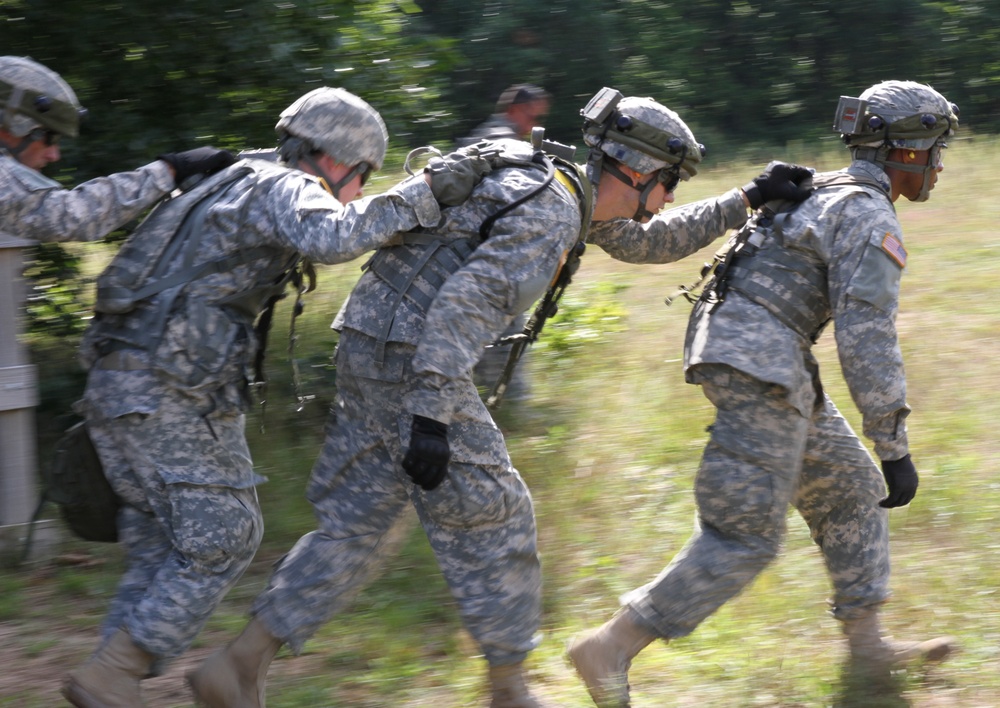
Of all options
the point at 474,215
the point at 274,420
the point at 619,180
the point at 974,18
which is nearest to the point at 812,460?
the point at 619,180

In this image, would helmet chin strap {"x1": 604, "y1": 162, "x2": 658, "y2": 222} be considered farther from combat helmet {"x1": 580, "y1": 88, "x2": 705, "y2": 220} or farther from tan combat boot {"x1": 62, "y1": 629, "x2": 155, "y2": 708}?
tan combat boot {"x1": 62, "y1": 629, "x2": 155, "y2": 708}

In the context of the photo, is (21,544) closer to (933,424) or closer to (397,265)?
(397,265)

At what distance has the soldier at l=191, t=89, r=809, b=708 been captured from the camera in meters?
3.47

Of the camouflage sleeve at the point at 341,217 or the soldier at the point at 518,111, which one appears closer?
the camouflage sleeve at the point at 341,217

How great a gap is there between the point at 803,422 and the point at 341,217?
5.40 ft

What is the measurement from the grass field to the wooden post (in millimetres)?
242

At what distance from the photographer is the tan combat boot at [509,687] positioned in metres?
3.72

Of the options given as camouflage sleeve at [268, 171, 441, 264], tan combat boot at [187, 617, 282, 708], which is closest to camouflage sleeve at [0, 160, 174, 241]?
camouflage sleeve at [268, 171, 441, 264]

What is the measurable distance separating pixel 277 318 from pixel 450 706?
403 cm

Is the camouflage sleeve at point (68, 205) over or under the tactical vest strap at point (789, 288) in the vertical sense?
over

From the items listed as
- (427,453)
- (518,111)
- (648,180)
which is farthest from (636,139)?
(518,111)

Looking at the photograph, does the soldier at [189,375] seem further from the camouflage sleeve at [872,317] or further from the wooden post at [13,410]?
the wooden post at [13,410]

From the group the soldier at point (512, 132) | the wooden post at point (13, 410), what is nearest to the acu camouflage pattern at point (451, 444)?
the wooden post at point (13, 410)

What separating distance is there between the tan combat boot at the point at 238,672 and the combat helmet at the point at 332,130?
57.8 inches
